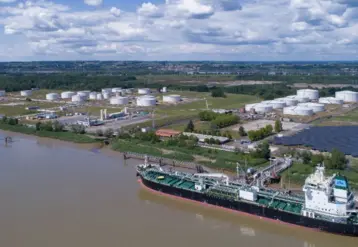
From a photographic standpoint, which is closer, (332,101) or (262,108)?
(262,108)

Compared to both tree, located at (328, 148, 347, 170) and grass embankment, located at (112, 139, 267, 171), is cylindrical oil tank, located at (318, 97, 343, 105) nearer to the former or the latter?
grass embankment, located at (112, 139, 267, 171)

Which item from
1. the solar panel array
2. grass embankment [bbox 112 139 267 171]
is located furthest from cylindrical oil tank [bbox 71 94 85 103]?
the solar panel array

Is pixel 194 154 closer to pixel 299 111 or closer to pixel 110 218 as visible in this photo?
pixel 110 218

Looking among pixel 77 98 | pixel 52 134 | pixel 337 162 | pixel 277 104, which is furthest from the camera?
pixel 77 98

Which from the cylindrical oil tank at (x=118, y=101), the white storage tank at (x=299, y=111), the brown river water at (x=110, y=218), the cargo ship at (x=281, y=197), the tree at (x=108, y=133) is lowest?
the brown river water at (x=110, y=218)

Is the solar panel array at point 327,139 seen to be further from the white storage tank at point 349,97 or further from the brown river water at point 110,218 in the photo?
the white storage tank at point 349,97

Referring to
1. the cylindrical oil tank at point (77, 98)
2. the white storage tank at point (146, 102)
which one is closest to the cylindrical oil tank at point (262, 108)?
the white storage tank at point (146, 102)

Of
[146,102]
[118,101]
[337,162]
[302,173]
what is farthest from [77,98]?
[337,162]
